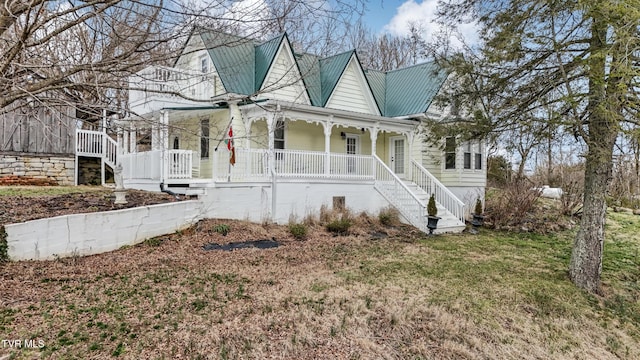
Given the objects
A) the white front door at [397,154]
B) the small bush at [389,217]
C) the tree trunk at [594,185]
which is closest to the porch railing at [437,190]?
the white front door at [397,154]

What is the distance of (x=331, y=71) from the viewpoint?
1675 centimetres

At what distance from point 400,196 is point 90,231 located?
9774 mm

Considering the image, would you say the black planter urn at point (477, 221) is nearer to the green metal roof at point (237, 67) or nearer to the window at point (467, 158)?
the window at point (467, 158)

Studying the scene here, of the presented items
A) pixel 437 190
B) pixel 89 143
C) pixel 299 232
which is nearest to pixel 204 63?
pixel 89 143

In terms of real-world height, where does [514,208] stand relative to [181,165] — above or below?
below

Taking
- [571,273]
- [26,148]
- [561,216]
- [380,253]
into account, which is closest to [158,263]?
[380,253]

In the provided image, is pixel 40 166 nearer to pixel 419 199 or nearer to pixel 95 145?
pixel 95 145

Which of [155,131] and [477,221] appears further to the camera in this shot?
[477,221]

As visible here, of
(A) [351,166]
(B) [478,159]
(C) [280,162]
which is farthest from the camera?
(B) [478,159]

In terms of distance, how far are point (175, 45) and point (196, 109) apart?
25.5ft

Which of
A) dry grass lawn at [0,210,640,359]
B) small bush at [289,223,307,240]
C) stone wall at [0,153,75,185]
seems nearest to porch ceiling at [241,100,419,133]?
small bush at [289,223,307,240]

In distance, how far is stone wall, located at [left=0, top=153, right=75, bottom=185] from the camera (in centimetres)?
1469

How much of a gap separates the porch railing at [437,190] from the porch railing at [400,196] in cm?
144

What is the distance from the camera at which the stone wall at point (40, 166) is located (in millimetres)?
14688
